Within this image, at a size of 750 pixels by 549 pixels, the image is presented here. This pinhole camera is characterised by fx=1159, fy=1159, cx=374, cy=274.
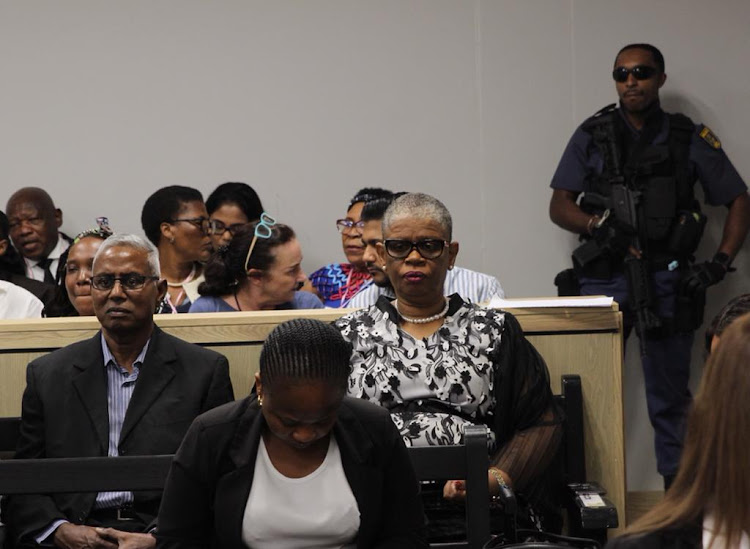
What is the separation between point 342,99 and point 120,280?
3.21 m

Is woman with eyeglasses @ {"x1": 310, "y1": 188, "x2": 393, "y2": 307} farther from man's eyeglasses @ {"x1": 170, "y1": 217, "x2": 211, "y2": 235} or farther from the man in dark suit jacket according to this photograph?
the man in dark suit jacket

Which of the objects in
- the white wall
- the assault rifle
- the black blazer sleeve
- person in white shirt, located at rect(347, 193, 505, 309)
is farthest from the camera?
the white wall

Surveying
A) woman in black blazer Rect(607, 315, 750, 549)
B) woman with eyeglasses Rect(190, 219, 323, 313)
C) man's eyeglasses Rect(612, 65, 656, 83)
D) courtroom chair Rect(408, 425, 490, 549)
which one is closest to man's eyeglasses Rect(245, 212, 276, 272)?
woman with eyeglasses Rect(190, 219, 323, 313)

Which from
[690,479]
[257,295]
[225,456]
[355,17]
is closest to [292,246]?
[257,295]

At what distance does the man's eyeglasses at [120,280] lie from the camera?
11.3 ft

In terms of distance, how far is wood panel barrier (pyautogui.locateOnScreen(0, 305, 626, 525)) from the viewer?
356cm

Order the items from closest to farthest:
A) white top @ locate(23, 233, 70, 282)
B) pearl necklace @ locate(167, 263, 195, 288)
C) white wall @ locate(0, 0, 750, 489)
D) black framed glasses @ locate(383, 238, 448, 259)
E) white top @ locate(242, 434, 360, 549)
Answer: white top @ locate(242, 434, 360, 549) → black framed glasses @ locate(383, 238, 448, 259) → pearl necklace @ locate(167, 263, 195, 288) → white top @ locate(23, 233, 70, 282) → white wall @ locate(0, 0, 750, 489)

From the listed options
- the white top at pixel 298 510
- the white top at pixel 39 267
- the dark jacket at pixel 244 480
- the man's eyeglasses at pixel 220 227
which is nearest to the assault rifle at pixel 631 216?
the man's eyeglasses at pixel 220 227

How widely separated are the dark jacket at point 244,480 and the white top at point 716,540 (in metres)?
0.93

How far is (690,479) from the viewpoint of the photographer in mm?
1628

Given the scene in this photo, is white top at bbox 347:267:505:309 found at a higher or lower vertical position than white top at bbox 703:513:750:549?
higher

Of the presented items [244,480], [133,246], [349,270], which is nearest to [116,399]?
[133,246]

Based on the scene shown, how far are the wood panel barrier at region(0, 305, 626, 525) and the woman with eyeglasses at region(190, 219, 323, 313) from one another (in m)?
1.15

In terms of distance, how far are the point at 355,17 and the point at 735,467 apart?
17.0ft
